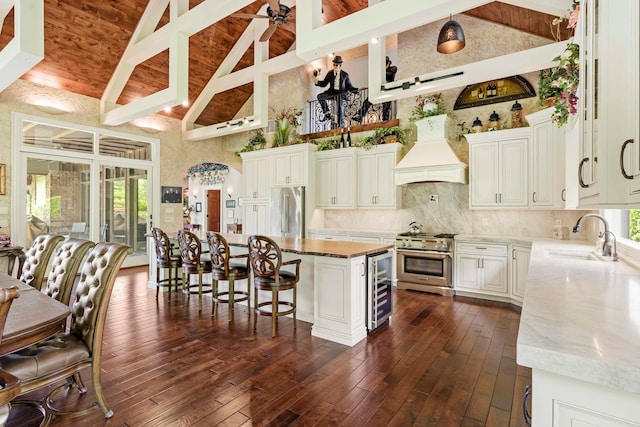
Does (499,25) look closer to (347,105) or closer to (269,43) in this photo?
(347,105)

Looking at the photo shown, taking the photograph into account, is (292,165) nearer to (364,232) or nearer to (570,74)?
(364,232)

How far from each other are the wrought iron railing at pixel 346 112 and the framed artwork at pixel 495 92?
1511mm

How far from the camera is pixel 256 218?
751 cm

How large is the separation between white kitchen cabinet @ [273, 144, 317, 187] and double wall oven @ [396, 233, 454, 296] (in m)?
2.46

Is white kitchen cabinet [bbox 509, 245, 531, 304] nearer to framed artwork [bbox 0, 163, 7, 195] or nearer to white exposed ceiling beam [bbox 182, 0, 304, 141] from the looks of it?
white exposed ceiling beam [bbox 182, 0, 304, 141]

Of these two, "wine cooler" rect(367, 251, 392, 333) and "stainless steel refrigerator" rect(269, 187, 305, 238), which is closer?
"wine cooler" rect(367, 251, 392, 333)

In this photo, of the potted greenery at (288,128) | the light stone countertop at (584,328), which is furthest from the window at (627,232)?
the potted greenery at (288,128)

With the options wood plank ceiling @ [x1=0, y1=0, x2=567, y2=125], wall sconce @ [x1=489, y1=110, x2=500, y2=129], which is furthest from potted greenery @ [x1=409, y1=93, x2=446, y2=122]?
wood plank ceiling @ [x1=0, y1=0, x2=567, y2=125]

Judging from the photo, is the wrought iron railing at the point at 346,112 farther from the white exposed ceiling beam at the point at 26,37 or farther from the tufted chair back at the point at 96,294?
the tufted chair back at the point at 96,294

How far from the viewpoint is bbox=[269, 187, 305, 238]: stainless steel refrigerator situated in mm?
6695

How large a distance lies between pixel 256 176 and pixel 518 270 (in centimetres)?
549

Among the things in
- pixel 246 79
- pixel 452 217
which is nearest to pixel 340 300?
pixel 452 217

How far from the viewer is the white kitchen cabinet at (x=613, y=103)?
3.79ft

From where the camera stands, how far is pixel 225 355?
2904mm
